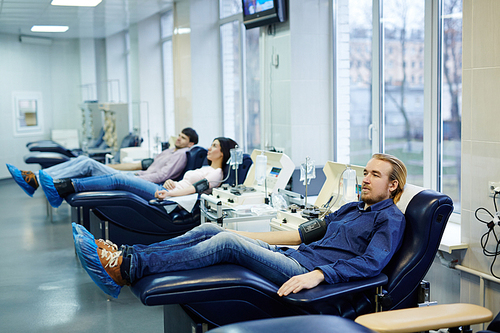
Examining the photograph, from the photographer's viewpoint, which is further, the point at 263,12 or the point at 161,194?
the point at 263,12

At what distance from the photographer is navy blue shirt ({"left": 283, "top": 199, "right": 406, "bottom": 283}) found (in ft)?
7.17

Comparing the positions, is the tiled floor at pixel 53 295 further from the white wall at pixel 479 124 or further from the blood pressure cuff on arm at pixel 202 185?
the white wall at pixel 479 124

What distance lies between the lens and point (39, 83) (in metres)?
10.6

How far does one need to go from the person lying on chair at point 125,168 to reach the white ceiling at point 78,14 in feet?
9.11

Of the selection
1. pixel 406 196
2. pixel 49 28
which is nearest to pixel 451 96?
pixel 406 196

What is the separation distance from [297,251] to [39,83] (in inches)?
384

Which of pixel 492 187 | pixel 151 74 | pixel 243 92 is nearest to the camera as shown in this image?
pixel 492 187

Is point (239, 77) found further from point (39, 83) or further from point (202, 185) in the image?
point (39, 83)

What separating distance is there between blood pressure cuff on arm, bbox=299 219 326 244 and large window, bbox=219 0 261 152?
388 cm

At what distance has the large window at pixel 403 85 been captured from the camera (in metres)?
3.48

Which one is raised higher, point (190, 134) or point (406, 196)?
point (190, 134)

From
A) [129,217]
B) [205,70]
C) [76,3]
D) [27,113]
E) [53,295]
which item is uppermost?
[76,3]

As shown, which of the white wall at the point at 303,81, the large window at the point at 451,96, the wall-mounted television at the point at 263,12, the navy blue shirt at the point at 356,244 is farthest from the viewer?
the white wall at the point at 303,81

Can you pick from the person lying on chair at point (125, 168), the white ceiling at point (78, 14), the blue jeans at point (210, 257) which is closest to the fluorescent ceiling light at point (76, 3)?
the white ceiling at point (78, 14)
